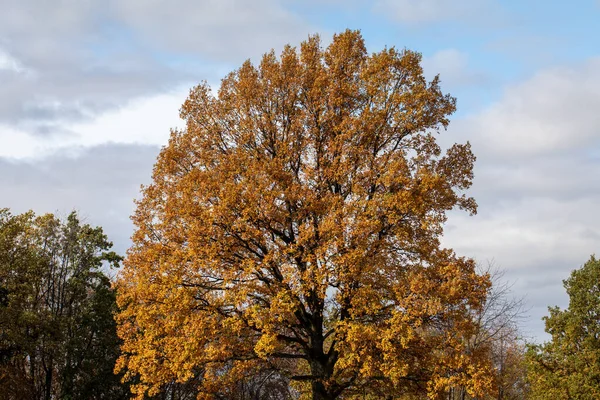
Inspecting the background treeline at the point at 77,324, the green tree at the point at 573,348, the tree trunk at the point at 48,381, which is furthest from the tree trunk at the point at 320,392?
the tree trunk at the point at 48,381

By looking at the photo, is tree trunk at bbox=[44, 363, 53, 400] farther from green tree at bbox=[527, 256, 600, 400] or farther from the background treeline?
green tree at bbox=[527, 256, 600, 400]

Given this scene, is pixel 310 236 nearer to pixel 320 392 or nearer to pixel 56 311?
pixel 320 392

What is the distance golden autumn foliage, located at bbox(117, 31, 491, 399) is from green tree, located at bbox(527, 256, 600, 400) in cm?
1323

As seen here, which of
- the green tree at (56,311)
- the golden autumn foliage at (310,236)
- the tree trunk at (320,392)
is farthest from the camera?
the green tree at (56,311)

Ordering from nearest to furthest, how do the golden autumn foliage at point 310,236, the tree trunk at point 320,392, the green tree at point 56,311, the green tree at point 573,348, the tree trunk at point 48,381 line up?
the golden autumn foliage at point 310,236
the tree trunk at point 320,392
the green tree at point 573,348
the green tree at point 56,311
the tree trunk at point 48,381

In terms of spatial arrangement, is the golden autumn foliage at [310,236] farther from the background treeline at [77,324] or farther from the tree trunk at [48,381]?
the tree trunk at [48,381]

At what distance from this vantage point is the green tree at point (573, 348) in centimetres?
3309

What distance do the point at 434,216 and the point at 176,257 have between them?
386 inches

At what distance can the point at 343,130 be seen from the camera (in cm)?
2394

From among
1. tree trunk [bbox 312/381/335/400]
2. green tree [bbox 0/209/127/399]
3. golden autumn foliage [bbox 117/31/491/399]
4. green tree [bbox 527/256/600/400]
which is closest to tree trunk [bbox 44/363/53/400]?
green tree [bbox 0/209/127/399]

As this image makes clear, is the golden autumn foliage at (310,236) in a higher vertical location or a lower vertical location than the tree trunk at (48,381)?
higher

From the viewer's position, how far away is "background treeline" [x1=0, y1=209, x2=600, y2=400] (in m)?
34.7

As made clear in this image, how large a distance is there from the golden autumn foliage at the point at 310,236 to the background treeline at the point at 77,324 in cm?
1062

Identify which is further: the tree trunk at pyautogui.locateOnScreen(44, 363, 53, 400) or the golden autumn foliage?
the tree trunk at pyautogui.locateOnScreen(44, 363, 53, 400)
